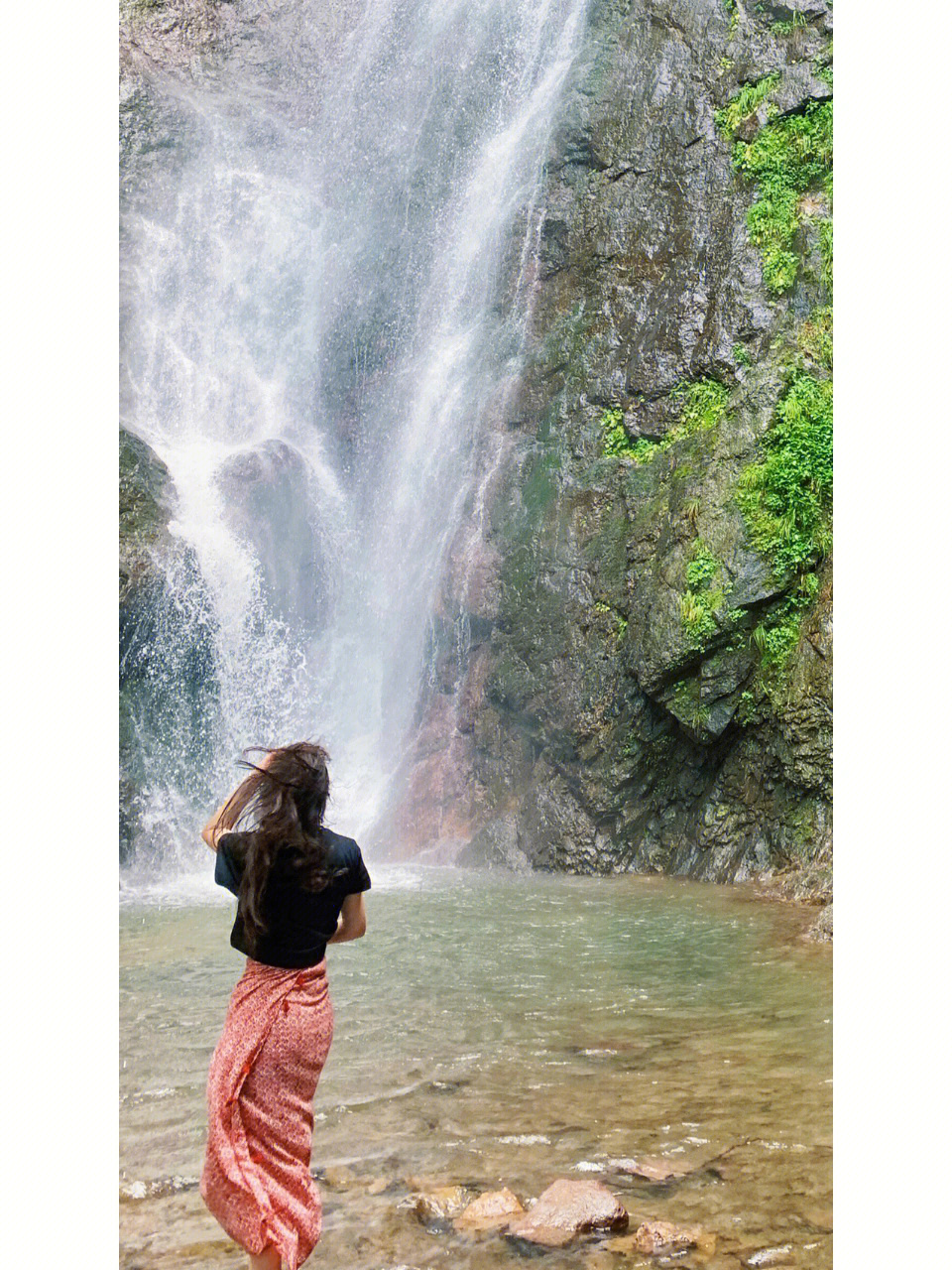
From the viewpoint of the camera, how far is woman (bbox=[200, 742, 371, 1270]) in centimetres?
224

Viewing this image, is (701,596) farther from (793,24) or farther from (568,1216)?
(568,1216)

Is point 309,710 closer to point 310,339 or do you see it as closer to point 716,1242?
point 310,339

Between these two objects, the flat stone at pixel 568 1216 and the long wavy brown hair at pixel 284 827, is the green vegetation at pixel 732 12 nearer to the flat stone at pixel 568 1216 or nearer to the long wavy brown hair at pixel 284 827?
the long wavy brown hair at pixel 284 827

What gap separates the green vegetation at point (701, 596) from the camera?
6406mm

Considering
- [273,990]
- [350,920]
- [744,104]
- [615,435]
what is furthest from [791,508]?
[273,990]

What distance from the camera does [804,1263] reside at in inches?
102

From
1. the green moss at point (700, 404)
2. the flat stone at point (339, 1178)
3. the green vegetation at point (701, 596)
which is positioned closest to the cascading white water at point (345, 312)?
the green moss at point (700, 404)

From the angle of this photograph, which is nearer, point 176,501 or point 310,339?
point 176,501

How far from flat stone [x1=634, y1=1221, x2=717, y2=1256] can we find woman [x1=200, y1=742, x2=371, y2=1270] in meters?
0.74

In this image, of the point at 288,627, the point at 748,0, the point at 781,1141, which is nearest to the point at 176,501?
the point at 288,627

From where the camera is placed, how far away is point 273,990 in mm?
2268

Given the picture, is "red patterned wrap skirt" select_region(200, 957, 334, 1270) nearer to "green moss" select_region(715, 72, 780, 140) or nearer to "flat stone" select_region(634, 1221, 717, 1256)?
"flat stone" select_region(634, 1221, 717, 1256)
